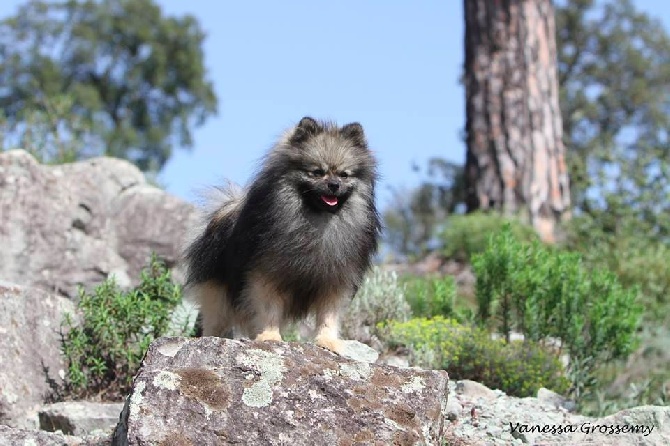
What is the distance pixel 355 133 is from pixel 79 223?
481 centimetres

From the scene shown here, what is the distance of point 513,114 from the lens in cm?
1530

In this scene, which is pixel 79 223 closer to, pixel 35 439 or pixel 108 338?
pixel 108 338

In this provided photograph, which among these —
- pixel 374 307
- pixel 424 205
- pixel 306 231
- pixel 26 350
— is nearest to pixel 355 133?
pixel 306 231

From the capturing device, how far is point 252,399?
5629mm

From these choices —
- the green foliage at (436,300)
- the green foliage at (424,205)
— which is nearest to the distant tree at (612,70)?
the green foliage at (424,205)

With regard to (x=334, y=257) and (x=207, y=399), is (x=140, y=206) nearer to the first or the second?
(x=334, y=257)

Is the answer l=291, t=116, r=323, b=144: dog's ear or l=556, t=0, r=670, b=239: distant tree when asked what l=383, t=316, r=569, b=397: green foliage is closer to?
l=291, t=116, r=323, b=144: dog's ear

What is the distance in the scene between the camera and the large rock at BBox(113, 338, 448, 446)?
17.9 feet

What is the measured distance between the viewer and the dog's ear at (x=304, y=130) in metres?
6.92

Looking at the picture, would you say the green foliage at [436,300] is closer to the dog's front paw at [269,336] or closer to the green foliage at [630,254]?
the green foliage at [630,254]

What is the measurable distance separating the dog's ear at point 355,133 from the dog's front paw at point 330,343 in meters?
1.33

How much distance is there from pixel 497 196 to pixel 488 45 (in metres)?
2.36

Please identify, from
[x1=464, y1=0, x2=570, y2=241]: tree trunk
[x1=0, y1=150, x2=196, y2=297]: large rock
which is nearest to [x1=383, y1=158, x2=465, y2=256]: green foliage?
[x1=464, y1=0, x2=570, y2=241]: tree trunk

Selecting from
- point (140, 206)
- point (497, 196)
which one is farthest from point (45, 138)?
point (497, 196)
